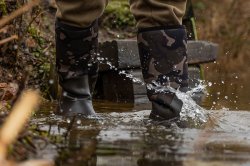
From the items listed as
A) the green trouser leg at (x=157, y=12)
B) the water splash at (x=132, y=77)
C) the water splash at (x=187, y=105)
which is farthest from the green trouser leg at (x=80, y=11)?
the water splash at (x=132, y=77)

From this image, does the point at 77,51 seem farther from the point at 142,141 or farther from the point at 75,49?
the point at 142,141

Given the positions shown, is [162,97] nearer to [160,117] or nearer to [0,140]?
[160,117]

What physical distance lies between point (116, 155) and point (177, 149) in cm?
24

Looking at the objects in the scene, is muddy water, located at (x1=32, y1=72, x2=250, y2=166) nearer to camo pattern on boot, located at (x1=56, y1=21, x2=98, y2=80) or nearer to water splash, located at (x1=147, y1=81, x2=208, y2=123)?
water splash, located at (x1=147, y1=81, x2=208, y2=123)

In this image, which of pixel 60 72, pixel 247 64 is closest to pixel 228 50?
pixel 247 64

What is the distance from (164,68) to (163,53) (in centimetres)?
6

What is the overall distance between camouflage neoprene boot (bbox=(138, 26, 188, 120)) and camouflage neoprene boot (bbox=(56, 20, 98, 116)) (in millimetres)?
341

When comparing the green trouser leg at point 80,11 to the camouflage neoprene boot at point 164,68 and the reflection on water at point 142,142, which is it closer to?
the camouflage neoprene boot at point 164,68

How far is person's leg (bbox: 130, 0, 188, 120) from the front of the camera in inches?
118

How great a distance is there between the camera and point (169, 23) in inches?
120

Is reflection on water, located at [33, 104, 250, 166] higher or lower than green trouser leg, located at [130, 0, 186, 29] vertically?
lower

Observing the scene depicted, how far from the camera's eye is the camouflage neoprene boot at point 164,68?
300 centimetres

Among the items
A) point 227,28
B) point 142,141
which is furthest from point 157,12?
point 227,28

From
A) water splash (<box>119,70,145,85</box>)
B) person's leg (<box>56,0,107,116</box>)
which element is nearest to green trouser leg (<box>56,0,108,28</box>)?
person's leg (<box>56,0,107,116</box>)
